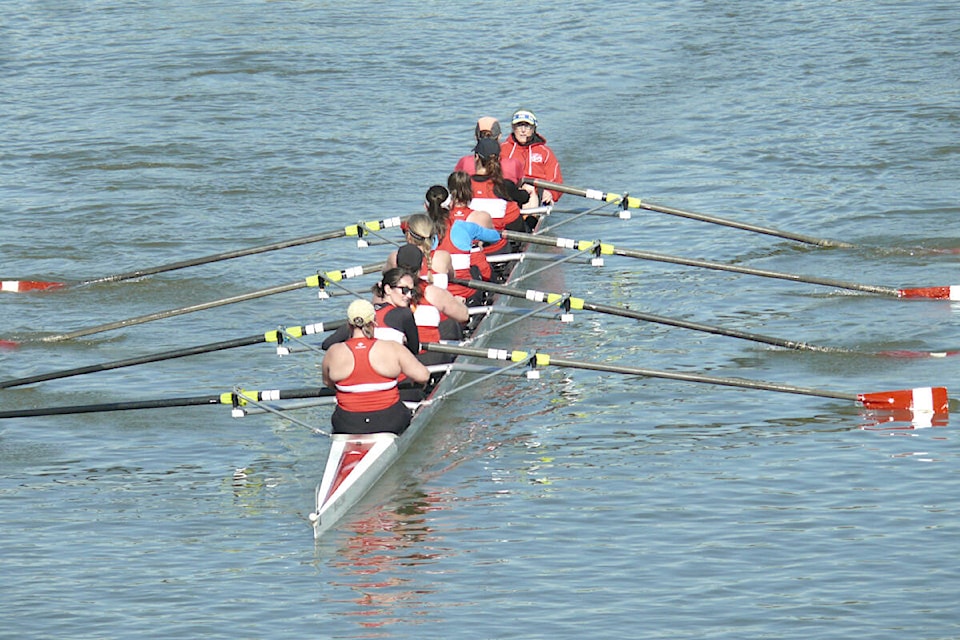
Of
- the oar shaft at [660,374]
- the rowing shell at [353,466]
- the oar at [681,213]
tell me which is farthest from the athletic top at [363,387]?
the oar at [681,213]

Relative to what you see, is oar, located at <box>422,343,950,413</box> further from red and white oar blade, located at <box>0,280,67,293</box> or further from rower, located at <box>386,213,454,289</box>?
red and white oar blade, located at <box>0,280,67,293</box>

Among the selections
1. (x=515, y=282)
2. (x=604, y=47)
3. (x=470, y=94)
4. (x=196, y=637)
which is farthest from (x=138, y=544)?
(x=604, y=47)

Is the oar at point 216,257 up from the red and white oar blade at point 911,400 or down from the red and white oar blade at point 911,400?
up

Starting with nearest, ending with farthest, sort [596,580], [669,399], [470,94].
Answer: [596,580] → [669,399] → [470,94]

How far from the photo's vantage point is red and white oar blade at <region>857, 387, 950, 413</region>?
13.8m

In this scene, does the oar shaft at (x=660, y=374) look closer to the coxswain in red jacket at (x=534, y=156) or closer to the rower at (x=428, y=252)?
the rower at (x=428, y=252)

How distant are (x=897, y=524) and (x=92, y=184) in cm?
1620

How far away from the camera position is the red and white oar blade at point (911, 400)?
45.3ft

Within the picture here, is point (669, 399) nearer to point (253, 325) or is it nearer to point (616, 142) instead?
point (253, 325)

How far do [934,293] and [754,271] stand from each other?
2034mm

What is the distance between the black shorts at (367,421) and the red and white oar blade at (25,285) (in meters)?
7.73

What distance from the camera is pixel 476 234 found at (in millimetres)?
15773

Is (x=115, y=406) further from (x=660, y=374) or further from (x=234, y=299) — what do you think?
(x=660, y=374)

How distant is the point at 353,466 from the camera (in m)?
12.0
